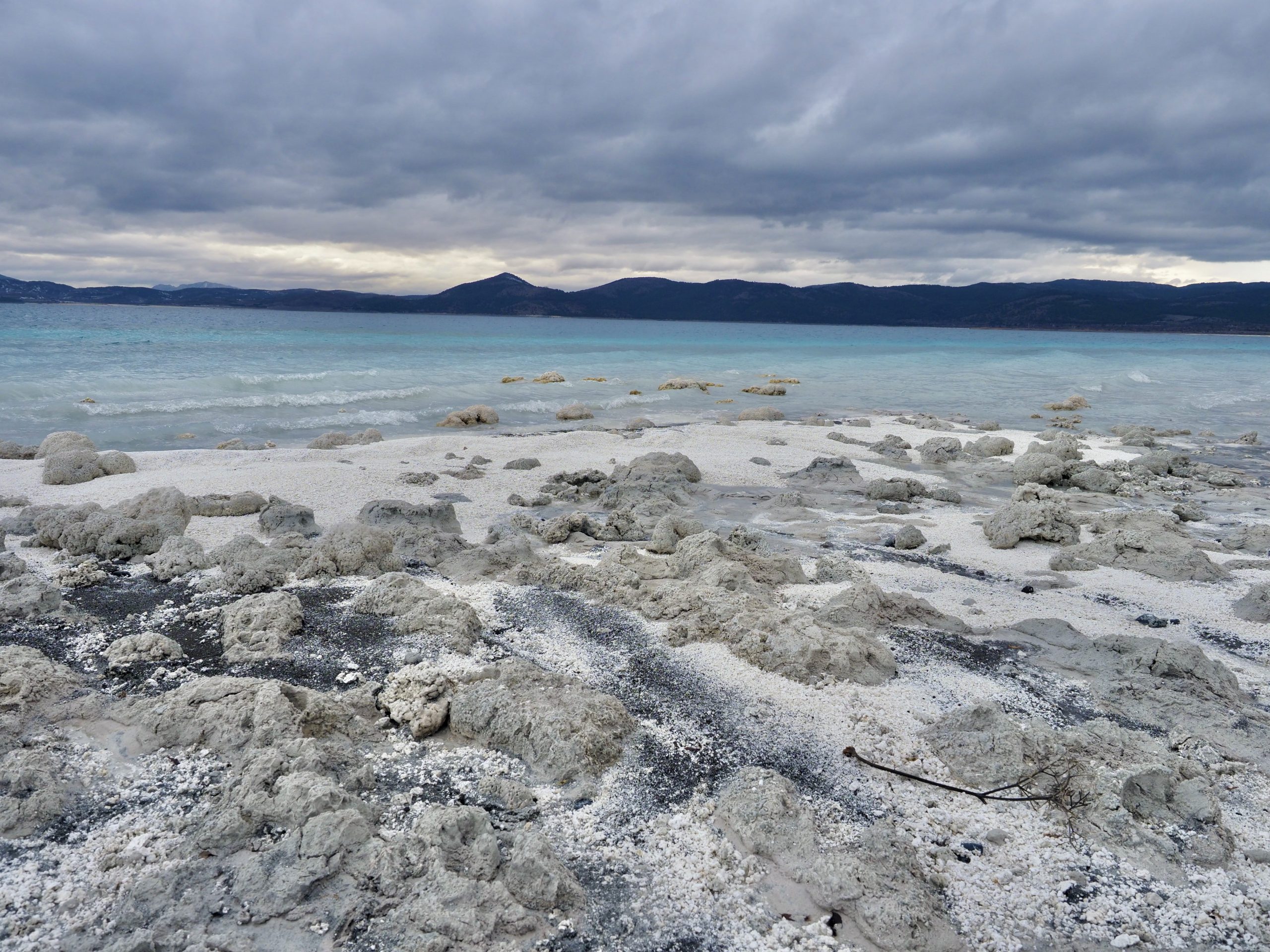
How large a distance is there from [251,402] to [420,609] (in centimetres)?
1718

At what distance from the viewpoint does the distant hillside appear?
12550cm

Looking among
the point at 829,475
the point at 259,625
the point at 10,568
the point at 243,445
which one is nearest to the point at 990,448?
the point at 829,475

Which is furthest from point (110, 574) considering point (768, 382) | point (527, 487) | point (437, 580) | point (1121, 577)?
point (768, 382)

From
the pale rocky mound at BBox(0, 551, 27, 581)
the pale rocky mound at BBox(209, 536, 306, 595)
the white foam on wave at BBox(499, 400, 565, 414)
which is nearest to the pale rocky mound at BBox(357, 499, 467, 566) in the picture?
the pale rocky mound at BBox(209, 536, 306, 595)

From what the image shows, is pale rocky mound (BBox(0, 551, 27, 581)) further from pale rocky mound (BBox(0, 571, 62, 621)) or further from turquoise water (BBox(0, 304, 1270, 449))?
turquoise water (BBox(0, 304, 1270, 449))

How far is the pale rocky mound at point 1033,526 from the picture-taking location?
7.09m

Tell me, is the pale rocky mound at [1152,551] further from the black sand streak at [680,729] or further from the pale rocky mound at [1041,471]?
the black sand streak at [680,729]

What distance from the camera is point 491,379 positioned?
27.2 m

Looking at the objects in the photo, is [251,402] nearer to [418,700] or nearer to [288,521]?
[288,521]

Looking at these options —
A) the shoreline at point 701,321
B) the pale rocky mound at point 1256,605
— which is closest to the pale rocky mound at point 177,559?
the pale rocky mound at point 1256,605

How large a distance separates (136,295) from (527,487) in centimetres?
14643

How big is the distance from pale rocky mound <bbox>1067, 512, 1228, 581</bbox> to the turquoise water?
40.9ft

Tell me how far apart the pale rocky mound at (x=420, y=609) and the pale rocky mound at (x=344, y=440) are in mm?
8274

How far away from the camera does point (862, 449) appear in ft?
44.1
